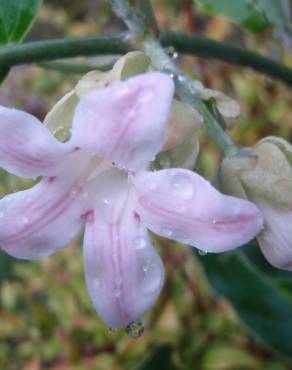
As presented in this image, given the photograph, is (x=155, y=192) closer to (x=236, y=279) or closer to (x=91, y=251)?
(x=91, y=251)

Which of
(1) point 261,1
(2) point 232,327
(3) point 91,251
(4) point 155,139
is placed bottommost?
(2) point 232,327

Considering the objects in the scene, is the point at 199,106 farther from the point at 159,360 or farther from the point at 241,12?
the point at 159,360

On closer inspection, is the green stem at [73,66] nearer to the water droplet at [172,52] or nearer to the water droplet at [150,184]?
the water droplet at [172,52]

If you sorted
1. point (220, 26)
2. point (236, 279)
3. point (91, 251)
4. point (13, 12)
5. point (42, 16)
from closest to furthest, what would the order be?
1. point (91, 251)
2. point (13, 12)
3. point (236, 279)
4. point (220, 26)
5. point (42, 16)

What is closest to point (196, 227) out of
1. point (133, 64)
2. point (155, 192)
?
point (155, 192)

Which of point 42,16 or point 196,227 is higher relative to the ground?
point 196,227

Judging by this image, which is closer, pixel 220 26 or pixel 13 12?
pixel 13 12

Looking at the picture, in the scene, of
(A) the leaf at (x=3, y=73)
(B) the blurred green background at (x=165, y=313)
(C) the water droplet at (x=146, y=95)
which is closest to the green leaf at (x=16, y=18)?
(A) the leaf at (x=3, y=73)
